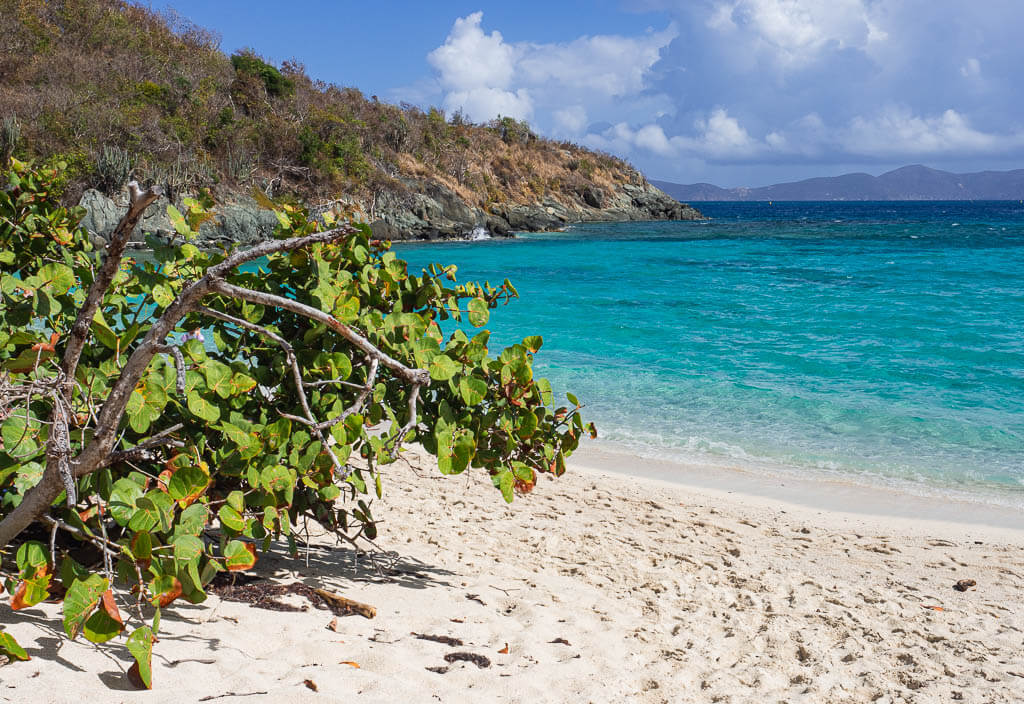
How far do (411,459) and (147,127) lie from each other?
3018 centimetres

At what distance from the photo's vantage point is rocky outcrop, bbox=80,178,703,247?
86.0 ft

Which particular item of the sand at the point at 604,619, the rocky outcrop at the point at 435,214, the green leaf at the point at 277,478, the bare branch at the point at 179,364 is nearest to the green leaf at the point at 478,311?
the green leaf at the point at 277,478

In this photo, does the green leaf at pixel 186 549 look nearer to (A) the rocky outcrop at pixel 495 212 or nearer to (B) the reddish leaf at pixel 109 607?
(B) the reddish leaf at pixel 109 607

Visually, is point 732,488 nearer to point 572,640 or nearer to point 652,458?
point 652,458

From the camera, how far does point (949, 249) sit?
3450 cm

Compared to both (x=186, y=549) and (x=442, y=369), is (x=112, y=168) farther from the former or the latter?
(x=186, y=549)

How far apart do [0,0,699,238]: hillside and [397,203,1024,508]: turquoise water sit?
11.6m

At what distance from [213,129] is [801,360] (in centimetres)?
3126

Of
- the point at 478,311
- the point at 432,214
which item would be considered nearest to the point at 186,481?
the point at 478,311

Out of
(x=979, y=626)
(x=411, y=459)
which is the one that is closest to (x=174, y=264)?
(x=411, y=459)

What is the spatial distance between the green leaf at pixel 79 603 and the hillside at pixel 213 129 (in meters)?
24.3

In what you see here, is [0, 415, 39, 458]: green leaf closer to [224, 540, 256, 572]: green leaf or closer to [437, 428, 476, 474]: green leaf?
[224, 540, 256, 572]: green leaf

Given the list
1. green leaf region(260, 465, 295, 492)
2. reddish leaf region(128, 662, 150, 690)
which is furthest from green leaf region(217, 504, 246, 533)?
reddish leaf region(128, 662, 150, 690)

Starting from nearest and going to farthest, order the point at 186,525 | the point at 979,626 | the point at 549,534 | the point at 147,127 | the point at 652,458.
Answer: the point at 186,525 < the point at 979,626 < the point at 549,534 < the point at 652,458 < the point at 147,127
